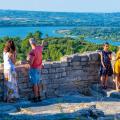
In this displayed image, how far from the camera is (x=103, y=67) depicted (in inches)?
582

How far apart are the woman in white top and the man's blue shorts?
20.9 inches

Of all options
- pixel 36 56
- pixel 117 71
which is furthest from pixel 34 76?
pixel 117 71

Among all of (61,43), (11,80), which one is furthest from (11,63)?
(61,43)

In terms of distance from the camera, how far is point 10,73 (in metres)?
13.1

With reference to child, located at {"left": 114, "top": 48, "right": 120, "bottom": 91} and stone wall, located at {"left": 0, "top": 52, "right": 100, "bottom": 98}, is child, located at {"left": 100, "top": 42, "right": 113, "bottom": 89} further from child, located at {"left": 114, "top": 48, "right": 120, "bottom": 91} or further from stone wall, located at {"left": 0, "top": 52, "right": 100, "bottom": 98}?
stone wall, located at {"left": 0, "top": 52, "right": 100, "bottom": 98}

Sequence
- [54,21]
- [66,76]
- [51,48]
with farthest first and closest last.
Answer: [54,21] < [51,48] < [66,76]

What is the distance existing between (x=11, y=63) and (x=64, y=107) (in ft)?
5.94

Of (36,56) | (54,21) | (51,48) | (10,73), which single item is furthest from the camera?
(54,21)

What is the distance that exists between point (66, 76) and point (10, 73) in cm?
228

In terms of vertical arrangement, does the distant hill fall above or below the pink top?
above

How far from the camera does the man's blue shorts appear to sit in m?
13.5

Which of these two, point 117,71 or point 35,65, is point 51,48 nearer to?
point 117,71

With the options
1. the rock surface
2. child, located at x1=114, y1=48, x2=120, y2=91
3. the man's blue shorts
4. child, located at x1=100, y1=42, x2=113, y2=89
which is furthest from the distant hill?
the rock surface

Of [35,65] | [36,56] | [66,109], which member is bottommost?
[66,109]
